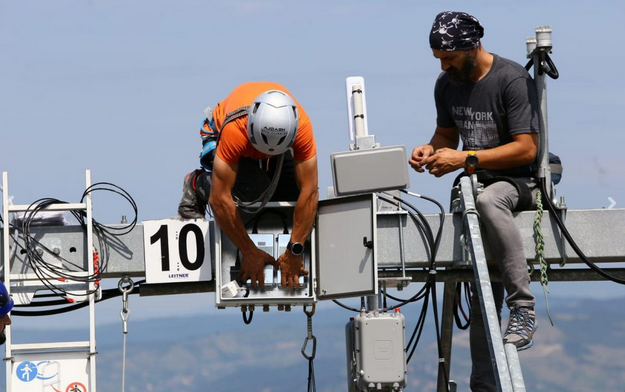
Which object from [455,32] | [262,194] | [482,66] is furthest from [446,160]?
[262,194]

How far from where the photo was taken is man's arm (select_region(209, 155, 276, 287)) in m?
11.4

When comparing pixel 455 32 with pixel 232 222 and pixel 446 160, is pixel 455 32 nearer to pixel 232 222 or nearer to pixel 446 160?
pixel 446 160

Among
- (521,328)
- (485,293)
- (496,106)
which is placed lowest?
(521,328)

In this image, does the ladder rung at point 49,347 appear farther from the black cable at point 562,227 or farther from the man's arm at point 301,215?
the black cable at point 562,227

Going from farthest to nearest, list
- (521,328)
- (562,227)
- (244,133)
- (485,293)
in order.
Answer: (562,227), (244,133), (521,328), (485,293)

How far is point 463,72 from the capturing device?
11852mm

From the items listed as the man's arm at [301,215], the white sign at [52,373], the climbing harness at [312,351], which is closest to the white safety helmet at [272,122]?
the man's arm at [301,215]

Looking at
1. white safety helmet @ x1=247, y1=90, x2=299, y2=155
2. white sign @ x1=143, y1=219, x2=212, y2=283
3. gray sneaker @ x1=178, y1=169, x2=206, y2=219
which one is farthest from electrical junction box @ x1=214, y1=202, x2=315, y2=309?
white safety helmet @ x1=247, y1=90, x2=299, y2=155

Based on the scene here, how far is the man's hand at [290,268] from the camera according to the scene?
1185 cm

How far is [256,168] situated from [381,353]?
1.97 meters

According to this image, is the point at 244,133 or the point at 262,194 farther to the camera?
the point at 262,194

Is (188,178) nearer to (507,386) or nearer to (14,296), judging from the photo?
(14,296)

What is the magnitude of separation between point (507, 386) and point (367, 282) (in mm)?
2367

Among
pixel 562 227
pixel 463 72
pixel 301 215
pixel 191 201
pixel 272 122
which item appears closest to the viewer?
pixel 272 122
